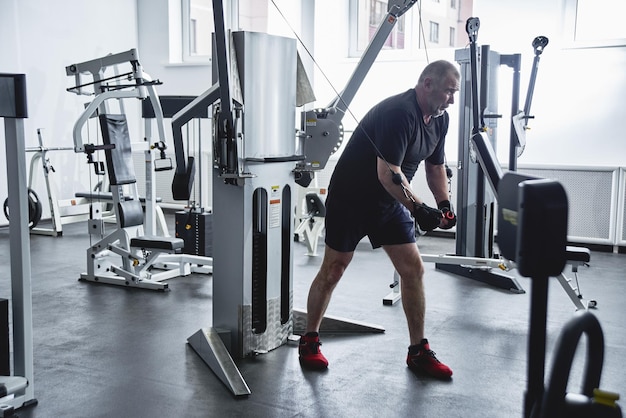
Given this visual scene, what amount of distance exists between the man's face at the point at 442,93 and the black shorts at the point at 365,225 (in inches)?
18.8

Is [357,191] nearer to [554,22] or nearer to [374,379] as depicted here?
[374,379]

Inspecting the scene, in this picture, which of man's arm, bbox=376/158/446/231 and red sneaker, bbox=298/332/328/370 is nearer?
man's arm, bbox=376/158/446/231

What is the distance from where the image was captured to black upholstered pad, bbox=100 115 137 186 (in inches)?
197

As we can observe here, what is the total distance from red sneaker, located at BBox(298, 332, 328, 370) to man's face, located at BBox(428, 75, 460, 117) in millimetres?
1203

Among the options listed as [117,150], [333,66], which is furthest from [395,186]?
[333,66]

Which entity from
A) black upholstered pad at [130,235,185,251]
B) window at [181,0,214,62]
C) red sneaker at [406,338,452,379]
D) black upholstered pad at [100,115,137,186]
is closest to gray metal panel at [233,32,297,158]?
red sneaker at [406,338,452,379]

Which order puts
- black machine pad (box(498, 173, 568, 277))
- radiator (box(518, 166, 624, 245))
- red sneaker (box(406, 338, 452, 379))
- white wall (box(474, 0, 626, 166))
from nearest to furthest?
black machine pad (box(498, 173, 568, 277)) → red sneaker (box(406, 338, 452, 379)) → radiator (box(518, 166, 624, 245)) → white wall (box(474, 0, 626, 166))

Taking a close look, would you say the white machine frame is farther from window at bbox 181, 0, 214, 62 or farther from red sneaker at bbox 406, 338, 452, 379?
window at bbox 181, 0, 214, 62

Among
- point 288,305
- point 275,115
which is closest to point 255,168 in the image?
point 275,115

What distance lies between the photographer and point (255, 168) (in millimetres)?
3352

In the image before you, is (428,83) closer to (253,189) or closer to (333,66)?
(253,189)

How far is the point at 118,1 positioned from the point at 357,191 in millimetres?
6986

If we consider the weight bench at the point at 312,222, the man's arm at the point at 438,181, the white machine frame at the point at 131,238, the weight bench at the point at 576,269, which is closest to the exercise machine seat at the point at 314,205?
the weight bench at the point at 312,222

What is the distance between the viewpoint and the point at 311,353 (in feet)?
11.0
